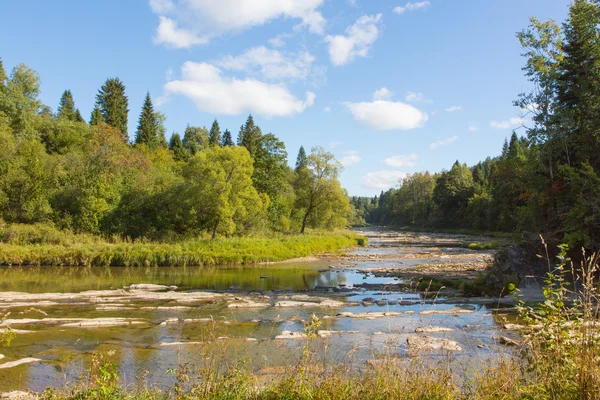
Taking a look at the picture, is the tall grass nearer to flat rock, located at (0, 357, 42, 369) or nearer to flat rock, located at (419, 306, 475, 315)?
flat rock, located at (0, 357, 42, 369)

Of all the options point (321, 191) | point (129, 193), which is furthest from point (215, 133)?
point (129, 193)

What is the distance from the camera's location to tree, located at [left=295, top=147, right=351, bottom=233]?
5897 centimetres

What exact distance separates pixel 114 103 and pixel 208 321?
81.2 metres

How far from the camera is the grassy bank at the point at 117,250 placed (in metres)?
32.2

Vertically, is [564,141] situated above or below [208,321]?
above

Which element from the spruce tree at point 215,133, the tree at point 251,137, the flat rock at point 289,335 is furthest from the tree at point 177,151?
the flat rock at point 289,335

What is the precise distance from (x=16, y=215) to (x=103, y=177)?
27.2 ft

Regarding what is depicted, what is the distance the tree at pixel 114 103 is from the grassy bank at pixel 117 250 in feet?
166

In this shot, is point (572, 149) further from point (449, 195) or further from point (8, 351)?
point (449, 195)

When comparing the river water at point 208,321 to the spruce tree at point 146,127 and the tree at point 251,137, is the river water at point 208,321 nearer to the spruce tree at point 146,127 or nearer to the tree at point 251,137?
the tree at point 251,137

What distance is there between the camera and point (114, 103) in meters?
83.4

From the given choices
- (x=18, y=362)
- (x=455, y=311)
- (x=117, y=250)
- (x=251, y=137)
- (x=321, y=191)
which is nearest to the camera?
(x=18, y=362)

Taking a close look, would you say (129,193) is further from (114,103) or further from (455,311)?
(114,103)

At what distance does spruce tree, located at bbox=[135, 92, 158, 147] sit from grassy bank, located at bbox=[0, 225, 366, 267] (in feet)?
155
